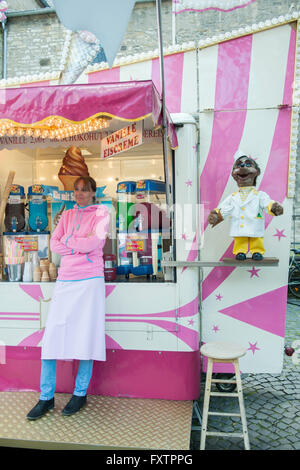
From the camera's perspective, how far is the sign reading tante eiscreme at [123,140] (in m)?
3.01

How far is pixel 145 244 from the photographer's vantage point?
356 cm

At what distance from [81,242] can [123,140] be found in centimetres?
99

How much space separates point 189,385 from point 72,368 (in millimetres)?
1017

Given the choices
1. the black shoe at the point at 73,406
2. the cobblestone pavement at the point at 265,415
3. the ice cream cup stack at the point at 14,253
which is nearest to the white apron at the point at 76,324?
the black shoe at the point at 73,406

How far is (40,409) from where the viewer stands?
282 centimetres

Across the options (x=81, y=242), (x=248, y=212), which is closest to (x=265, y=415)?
(x=248, y=212)

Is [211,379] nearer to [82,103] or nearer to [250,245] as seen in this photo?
[250,245]

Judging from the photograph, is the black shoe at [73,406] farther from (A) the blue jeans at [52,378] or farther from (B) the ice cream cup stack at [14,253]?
(B) the ice cream cup stack at [14,253]

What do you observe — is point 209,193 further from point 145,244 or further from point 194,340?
point 194,340

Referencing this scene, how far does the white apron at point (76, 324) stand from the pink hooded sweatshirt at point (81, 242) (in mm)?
88

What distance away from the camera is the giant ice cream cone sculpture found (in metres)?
4.06

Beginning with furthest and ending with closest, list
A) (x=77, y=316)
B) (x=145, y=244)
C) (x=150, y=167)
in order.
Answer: (x=150, y=167)
(x=145, y=244)
(x=77, y=316)

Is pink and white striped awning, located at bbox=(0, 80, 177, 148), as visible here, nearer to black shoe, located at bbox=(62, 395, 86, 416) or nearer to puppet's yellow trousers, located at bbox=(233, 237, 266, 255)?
puppet's yellow trousers, located at bbox=(233, 237, 266, 255)

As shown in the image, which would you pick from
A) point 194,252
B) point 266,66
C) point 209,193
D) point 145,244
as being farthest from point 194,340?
point 266,66
